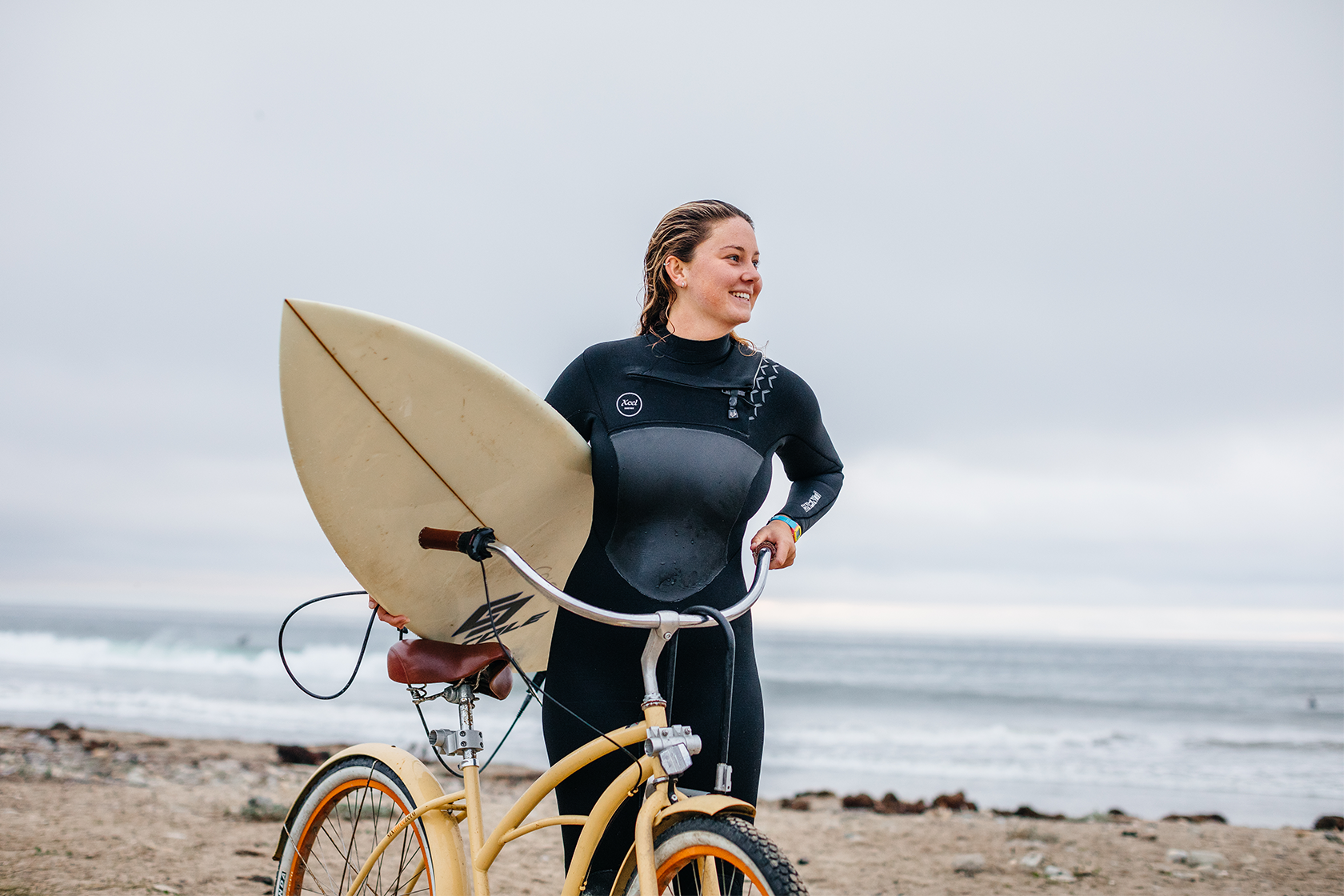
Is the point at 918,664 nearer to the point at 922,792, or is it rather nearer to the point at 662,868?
the point at 922,792

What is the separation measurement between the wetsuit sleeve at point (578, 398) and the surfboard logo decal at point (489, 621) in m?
0.43

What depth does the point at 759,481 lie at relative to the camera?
89.0 inches

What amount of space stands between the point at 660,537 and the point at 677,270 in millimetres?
650

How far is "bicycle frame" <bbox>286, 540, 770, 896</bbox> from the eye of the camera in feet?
5.45

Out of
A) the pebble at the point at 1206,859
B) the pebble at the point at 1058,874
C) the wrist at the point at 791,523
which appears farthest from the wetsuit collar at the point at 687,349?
the pebble at the point at 1206,859

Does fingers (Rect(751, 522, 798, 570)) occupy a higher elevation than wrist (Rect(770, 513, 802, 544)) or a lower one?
lower

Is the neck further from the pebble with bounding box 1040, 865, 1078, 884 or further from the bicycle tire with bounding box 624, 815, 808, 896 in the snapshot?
the pebble with bounding box 1040, 865, 1078, 884

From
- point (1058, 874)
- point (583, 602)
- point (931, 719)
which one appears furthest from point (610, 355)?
point (931, 719)

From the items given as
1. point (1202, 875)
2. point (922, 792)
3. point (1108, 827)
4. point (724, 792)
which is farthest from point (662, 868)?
point (922, 792)

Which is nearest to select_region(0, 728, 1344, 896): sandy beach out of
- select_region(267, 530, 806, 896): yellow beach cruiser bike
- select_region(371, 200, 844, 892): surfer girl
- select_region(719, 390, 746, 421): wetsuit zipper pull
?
select_region(267, 530, 806, 896): yellow beach cruiser bike

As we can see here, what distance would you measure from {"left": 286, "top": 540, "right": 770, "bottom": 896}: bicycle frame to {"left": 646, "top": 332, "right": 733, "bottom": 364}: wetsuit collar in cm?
55

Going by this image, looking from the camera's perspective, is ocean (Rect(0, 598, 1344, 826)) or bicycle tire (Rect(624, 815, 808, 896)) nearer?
bicycle tire (Rect(624, 815, 808, 896))

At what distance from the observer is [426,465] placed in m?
2.06

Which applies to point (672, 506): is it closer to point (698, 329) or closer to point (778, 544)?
point (778, 544)
